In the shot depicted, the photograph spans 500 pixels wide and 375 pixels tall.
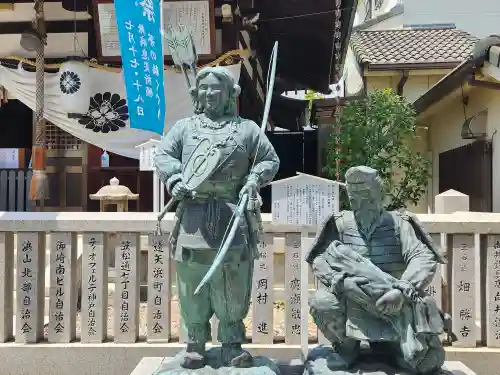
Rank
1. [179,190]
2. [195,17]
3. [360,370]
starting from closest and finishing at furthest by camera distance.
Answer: [179,190]
[360,370]
[195,17]

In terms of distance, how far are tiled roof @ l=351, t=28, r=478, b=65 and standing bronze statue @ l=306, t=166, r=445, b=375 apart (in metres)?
8.35

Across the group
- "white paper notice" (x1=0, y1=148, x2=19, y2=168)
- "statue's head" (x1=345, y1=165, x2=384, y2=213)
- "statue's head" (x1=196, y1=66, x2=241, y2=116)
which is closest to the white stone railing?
"statue's head" (x1=345, y1=165, x2=384, y2=213)

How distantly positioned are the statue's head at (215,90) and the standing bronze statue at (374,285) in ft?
3.16

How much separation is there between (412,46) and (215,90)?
1034 cm

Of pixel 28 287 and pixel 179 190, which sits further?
pixel 28 287

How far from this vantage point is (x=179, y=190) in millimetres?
3371

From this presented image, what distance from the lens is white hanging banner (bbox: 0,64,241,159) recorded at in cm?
877

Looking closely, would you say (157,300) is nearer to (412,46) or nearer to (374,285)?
(374,285)

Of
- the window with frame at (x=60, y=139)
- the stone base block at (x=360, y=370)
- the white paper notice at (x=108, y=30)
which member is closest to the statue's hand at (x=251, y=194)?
the stone base block at (x=360, y=370)

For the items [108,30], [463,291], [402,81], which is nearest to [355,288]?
[463,291]

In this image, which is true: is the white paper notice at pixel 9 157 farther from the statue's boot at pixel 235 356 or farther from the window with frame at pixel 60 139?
the statue's boot at pixel 235 356

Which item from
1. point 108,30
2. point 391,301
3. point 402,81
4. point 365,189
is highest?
point 108,30

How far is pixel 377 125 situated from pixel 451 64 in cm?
353

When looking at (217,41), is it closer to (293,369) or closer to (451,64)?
(451,64)
